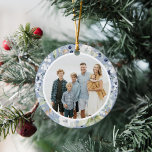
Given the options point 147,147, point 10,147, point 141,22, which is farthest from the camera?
point 10,147

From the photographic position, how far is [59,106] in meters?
0.37

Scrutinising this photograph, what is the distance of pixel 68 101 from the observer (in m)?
0.37

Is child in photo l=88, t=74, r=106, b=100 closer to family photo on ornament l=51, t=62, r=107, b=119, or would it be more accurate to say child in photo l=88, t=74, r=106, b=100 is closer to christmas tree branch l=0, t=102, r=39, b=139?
family photo on ornament l=51, t=62, r=107, b=119

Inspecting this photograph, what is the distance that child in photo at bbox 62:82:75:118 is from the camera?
370mm

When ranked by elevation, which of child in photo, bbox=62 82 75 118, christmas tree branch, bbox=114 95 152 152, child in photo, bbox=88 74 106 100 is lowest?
christmas tree branch, bbox=114 95 152 152

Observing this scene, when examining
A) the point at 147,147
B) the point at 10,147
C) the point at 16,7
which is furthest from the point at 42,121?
the point at 16,7

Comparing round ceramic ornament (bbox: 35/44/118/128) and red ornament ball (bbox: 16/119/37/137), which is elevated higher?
round ceramic ornament (bbox: 35/44/118/128)

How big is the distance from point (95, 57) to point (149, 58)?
0.53 feet

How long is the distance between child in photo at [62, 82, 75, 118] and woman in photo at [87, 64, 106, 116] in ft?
0.10

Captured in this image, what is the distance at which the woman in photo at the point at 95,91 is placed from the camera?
373 millimetres

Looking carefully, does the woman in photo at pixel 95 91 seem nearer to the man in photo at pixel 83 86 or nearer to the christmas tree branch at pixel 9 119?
the man in photo at pixel 83 86

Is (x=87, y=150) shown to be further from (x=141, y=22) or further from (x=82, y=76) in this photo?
(x=141, y=22)

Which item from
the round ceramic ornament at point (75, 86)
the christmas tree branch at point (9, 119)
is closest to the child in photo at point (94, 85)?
the round ceramic ornament at point (75, 86)

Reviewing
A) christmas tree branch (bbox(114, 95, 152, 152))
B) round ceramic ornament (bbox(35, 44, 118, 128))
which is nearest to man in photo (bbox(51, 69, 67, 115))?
round ceramic ornament (bbox(35, 44, 118, 128))
